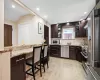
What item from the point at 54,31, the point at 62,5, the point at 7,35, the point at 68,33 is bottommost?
the point at 7,35

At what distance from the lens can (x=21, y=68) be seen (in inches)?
79.7

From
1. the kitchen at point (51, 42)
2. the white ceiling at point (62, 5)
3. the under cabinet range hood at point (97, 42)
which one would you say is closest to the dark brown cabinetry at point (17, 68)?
the kitchen at point (51, 42)

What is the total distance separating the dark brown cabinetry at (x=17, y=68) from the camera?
1.76m

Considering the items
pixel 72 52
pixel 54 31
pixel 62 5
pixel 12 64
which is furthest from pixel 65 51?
pixel 12 64

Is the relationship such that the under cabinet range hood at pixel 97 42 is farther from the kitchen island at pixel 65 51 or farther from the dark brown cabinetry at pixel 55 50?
the dark brown cabinetry at pixel 55 50

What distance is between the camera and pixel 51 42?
638 cm

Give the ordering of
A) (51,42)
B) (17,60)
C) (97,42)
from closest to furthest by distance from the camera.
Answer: (97,42), (17,60), (51,42)

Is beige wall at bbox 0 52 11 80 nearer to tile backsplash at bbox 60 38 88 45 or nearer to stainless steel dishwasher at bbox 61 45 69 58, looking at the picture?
stainless steel dishwasher at bbox 61 45 69 58

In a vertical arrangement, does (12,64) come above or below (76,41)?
below

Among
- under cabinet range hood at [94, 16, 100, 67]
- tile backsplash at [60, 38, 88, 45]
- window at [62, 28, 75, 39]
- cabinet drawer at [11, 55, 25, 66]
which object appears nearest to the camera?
under cabinet range hood at [94, 16, 100, 67]

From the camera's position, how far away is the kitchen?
4.80 ft

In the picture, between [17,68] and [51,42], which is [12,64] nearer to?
[17,68]

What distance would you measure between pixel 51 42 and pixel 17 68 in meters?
4.61

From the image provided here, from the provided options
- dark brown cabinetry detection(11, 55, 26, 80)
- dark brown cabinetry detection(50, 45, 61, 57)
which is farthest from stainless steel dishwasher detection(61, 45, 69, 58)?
dark brown cabinetry detection(11, 55, 26, 80)
